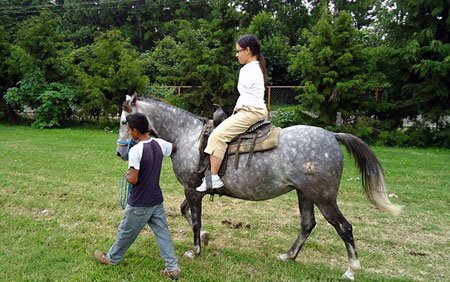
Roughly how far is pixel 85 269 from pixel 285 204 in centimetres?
374

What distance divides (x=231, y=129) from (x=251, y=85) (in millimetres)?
554

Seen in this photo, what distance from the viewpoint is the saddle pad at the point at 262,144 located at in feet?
13.7

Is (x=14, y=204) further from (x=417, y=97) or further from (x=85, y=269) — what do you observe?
(x=417, y=97)

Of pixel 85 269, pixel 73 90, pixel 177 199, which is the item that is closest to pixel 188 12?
pixel 73 90

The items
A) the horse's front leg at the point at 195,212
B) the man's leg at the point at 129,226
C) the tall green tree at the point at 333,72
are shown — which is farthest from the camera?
the tall green tree at the point at 333,72

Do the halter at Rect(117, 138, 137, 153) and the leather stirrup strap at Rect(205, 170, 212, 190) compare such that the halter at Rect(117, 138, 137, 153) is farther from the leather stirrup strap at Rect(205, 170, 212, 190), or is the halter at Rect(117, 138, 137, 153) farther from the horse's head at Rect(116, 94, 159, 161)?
the leather stirrup strap at Rect(205, 170, 212, 190)

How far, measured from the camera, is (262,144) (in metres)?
4.21

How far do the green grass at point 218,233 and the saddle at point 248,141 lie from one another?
1.22 metres

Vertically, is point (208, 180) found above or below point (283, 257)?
above

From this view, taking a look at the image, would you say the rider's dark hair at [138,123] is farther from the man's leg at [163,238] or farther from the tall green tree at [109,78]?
the tall green tree at [109,78]

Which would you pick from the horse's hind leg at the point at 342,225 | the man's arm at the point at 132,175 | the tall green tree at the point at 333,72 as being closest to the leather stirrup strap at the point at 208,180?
the man's arm at the point at 132,175

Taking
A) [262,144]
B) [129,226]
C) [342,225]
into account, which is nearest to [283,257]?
[342,225]

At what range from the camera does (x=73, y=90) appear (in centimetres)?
1625

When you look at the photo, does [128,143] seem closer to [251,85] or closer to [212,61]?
[251,85]
